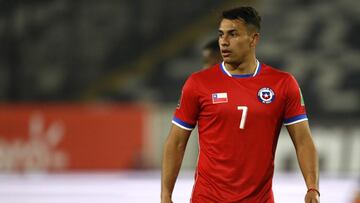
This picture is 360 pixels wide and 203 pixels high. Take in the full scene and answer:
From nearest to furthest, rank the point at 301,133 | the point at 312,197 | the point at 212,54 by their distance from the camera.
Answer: the point at 312,197 → the point at 301,133 → the point at 212,54

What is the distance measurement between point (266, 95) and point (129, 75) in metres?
8.25

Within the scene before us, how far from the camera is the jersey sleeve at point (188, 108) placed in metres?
3.73

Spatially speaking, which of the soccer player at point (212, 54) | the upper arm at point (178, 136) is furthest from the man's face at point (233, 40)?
the soccer player at point (212, 54)

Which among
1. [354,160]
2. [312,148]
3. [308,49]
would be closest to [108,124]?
[354,160]

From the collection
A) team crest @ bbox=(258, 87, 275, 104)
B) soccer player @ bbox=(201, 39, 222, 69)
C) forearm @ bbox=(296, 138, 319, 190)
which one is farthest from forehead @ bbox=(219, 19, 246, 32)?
soccer player @ bbox=(201, 39, 222, 69)

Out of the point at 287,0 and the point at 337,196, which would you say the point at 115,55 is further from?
the point at 337,196

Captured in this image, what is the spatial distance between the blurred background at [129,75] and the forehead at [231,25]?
5175 millimetres

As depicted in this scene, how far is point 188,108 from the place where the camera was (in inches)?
147

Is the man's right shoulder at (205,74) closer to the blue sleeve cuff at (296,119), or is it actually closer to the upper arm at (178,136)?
the upper arm at (178,136)

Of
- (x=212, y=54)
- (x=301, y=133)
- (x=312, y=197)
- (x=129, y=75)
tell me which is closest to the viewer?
(x=312, y=197)

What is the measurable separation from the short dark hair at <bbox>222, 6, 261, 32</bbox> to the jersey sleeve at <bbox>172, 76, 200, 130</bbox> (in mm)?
309

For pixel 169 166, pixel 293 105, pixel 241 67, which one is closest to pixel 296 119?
pixel 293 105

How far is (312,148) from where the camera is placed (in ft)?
12.3

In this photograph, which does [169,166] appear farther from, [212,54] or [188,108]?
[212,54]
